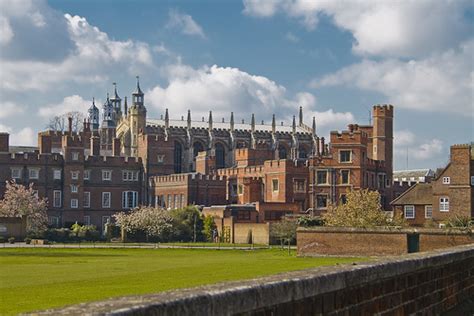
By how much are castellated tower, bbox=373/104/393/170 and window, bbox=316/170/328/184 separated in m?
12.0

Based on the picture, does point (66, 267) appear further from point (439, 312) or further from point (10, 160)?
point (10, 160)

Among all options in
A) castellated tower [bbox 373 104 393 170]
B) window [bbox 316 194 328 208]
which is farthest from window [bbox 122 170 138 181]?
castellated tower [bbox 373 104 393 170]

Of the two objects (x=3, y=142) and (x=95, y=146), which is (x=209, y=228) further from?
(x=3, y=142)

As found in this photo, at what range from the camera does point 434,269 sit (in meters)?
14.4

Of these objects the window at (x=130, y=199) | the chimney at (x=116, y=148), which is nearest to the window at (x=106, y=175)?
the window at (x=130, y=199)

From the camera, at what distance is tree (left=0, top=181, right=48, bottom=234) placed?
257ft

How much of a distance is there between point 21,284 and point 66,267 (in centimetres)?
982

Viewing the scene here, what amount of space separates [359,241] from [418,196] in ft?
90.9

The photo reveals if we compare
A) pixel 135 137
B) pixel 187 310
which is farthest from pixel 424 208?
pixel 187 310

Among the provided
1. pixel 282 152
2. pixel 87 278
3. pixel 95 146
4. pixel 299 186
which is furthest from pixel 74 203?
pixel 87 278

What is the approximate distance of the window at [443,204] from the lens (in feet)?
234

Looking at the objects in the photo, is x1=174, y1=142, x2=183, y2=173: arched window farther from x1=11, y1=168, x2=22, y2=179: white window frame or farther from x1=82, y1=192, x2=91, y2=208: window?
x1=11, y1=168, x2=22, y2=179: white window frame

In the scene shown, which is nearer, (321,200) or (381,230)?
(381,230)

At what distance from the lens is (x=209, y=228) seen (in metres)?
79.4
